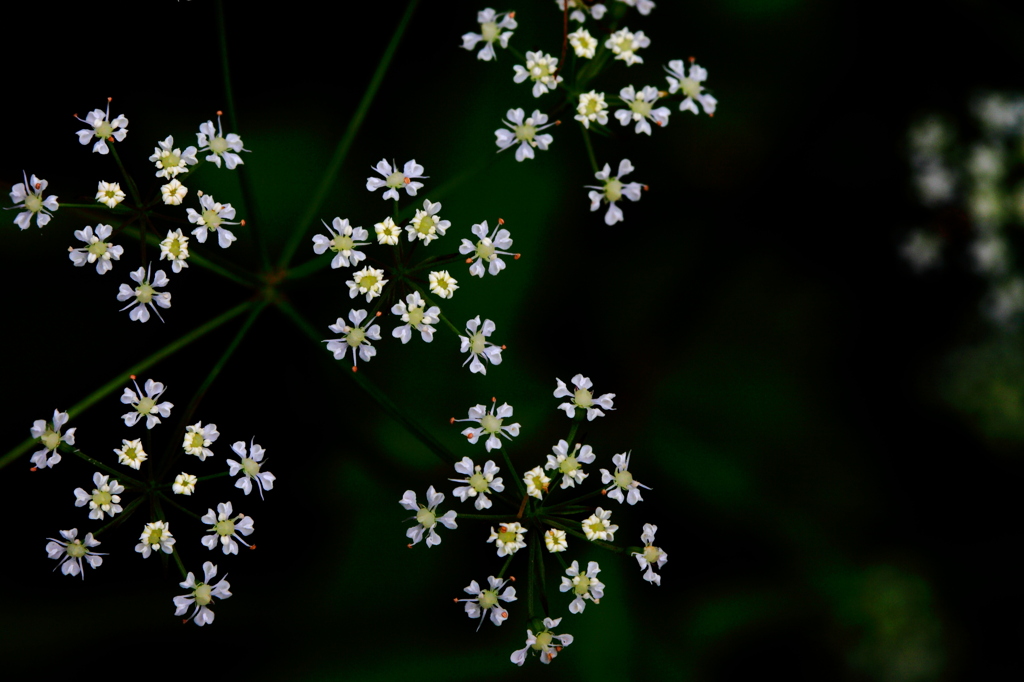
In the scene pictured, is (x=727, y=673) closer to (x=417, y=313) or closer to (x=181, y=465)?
(x=417, y=313)

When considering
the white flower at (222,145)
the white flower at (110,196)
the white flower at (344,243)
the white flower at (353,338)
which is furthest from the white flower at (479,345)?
the white flower at (110,196)

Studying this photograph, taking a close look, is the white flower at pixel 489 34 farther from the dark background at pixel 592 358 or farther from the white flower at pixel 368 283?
the white flower at pixel 368 283

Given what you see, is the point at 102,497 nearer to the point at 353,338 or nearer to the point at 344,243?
the point at 353,338

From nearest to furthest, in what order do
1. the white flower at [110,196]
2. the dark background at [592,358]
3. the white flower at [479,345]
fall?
the white flower at [110,196] < the white flower at [479,345] < the dark background at [592,358]

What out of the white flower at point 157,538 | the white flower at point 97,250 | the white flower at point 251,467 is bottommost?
the white flower at point 157,538

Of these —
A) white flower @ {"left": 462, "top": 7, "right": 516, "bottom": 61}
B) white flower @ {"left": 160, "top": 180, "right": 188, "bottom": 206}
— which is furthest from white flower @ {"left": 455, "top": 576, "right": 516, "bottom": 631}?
white flower @ {"left": 462, "top": 7, "right": 516, "bottom": 61}

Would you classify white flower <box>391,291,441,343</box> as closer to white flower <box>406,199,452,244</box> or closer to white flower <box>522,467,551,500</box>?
white flower <box>406,199,452,244</box>
